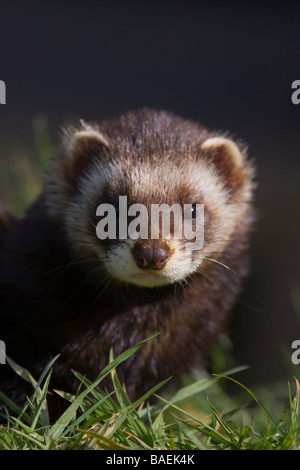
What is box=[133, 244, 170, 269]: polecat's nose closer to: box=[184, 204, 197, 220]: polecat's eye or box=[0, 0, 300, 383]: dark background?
box=[184, 204, 197, 220]: polecat's eye

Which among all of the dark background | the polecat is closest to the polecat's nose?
the polecat

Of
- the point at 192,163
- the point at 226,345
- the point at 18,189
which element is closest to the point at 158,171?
the point at 192,163

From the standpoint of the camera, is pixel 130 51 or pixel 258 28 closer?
pixel 258 28

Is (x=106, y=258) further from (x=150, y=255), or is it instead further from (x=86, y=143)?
(x=86, y=143)

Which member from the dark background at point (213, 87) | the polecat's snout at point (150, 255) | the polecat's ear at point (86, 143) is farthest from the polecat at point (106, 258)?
the dark background at point (213, 87)

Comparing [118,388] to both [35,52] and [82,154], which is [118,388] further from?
[35,52]
